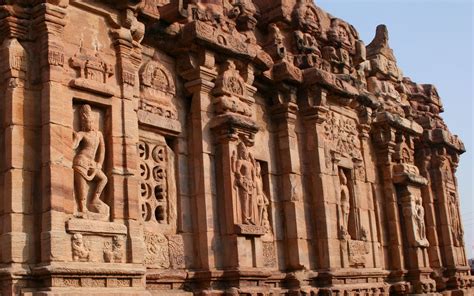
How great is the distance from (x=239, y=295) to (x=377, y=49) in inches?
374

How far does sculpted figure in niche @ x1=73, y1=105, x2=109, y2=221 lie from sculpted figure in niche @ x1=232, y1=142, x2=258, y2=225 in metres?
2.82

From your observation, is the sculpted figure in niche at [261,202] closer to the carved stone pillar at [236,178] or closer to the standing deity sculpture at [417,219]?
the carved stone pillar at [236,178]

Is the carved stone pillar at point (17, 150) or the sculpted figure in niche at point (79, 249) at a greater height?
the carved stone pillar at point (17, 150)

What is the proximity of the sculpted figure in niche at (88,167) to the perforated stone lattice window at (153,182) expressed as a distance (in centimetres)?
150

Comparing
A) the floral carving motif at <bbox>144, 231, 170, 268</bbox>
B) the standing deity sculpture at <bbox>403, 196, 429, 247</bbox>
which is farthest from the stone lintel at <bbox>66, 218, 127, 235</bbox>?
the standing deity sculpture at <bbox>403, 196, 429, 247</bbox>

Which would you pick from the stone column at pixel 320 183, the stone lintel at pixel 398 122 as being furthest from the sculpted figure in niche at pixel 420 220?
the stone column at pixel 320 183

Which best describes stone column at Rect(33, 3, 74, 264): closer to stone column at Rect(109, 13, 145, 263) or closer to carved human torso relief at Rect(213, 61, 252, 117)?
stone column at Rect(109, 13, 145, 263)

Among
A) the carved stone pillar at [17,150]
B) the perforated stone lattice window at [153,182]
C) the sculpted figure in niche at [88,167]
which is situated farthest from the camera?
the perforated stone lattice window at [153,182]

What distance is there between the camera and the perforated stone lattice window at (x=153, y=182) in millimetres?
9422

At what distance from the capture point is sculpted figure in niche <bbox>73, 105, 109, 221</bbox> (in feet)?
25.2

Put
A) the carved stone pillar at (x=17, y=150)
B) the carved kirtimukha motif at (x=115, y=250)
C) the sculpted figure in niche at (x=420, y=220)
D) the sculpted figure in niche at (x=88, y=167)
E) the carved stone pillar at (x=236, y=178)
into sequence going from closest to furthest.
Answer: the carved stone pillar at (x=17, y=150) → the carved kirtimukha motif at (x=115, y=250) → the sculpted figure in niche at (x=88, y=167) → the carved stone pillar at (x=236, y=178) → the sculpted figure in niche at (x=420, y=220)

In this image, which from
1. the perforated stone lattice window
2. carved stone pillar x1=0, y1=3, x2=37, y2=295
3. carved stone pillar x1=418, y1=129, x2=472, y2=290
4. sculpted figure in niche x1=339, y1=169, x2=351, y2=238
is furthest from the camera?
carved stone pillar x1=418, y1=129, x2=472, y2=290

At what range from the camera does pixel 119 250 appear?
7676mm

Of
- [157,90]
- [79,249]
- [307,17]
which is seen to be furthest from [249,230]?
[307,17]
